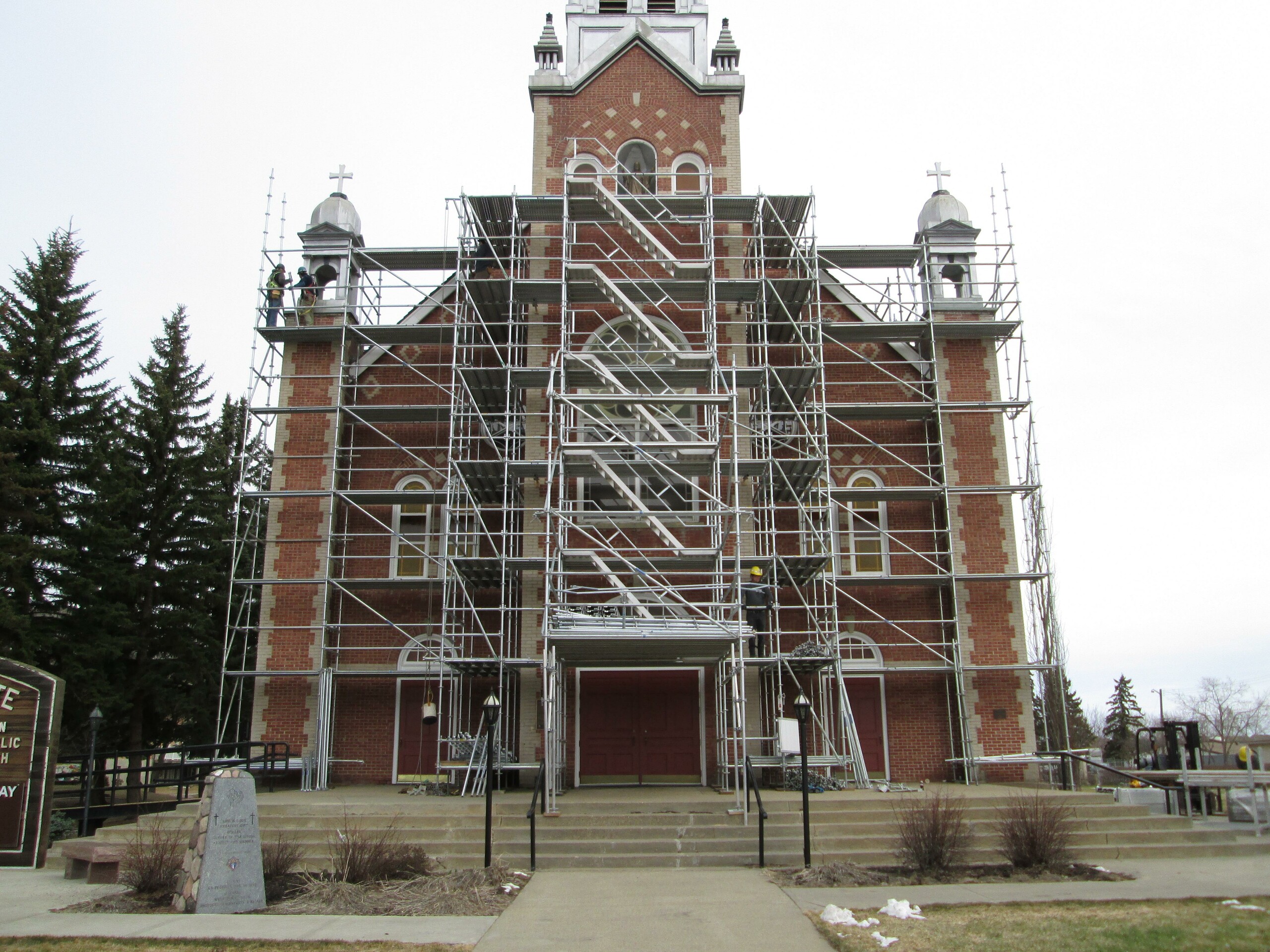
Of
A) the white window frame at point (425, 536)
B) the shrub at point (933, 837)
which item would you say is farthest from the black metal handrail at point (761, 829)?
the white window frame at point (425, 536)

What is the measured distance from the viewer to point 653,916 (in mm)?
10836

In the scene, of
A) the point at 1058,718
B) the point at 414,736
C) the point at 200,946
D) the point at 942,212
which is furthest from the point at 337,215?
the point at 1058,718

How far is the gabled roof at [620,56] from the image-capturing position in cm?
2427

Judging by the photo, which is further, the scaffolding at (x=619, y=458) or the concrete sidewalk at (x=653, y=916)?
the scaffolding at (x=619, y=458)

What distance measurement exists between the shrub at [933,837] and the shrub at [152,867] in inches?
340

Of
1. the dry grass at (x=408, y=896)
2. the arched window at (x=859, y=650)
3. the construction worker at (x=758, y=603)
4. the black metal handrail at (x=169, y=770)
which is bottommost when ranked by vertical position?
the dry grass at (x=408, y=896)

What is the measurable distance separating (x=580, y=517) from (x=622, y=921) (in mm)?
10721

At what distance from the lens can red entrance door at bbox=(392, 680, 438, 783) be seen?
20.8m

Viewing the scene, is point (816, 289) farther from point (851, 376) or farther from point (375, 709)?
point (375, 709)

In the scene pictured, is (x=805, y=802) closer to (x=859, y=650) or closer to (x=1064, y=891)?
(x=1064, y=891)

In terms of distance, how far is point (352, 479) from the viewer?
2255cm

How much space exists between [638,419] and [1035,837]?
1049cm

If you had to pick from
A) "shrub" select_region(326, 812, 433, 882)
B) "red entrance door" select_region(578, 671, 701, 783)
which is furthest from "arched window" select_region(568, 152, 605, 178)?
"shrub" select_region(326, 812, 433, 882)

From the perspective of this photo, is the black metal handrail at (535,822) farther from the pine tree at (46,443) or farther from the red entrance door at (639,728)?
the pine tree at (46,443)
